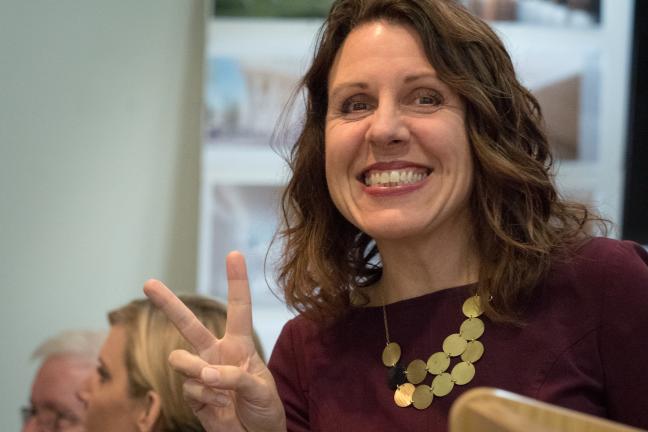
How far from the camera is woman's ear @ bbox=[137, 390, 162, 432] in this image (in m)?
1.76

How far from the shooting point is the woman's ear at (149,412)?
5.78 ft

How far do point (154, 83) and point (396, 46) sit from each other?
1.70 meters

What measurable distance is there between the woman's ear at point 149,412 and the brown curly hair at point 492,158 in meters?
0.42

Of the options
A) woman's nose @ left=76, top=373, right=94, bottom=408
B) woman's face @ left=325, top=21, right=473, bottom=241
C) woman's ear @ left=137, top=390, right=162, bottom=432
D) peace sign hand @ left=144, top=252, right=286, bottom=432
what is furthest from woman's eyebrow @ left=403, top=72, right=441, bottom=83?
woman's nose @ left=76, top=373, right=94, bottom=408

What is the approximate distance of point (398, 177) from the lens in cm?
136

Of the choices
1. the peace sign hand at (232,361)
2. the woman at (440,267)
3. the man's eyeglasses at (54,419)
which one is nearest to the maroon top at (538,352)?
the woman at (440,267)

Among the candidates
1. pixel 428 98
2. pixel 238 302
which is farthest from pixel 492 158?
pixel 238 302

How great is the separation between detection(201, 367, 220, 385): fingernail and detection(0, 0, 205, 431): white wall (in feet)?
5.46

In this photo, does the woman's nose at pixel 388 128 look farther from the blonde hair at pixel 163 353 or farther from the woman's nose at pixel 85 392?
the woman's nose at pixel 85 392

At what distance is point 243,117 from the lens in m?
2.86

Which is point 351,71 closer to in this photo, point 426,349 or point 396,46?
point 396,46

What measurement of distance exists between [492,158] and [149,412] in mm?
883

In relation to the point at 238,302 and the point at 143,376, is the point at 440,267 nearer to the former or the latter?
the point at 238,302

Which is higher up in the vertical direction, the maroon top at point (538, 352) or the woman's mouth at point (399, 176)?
the woman's mouth at point (399, 176)
